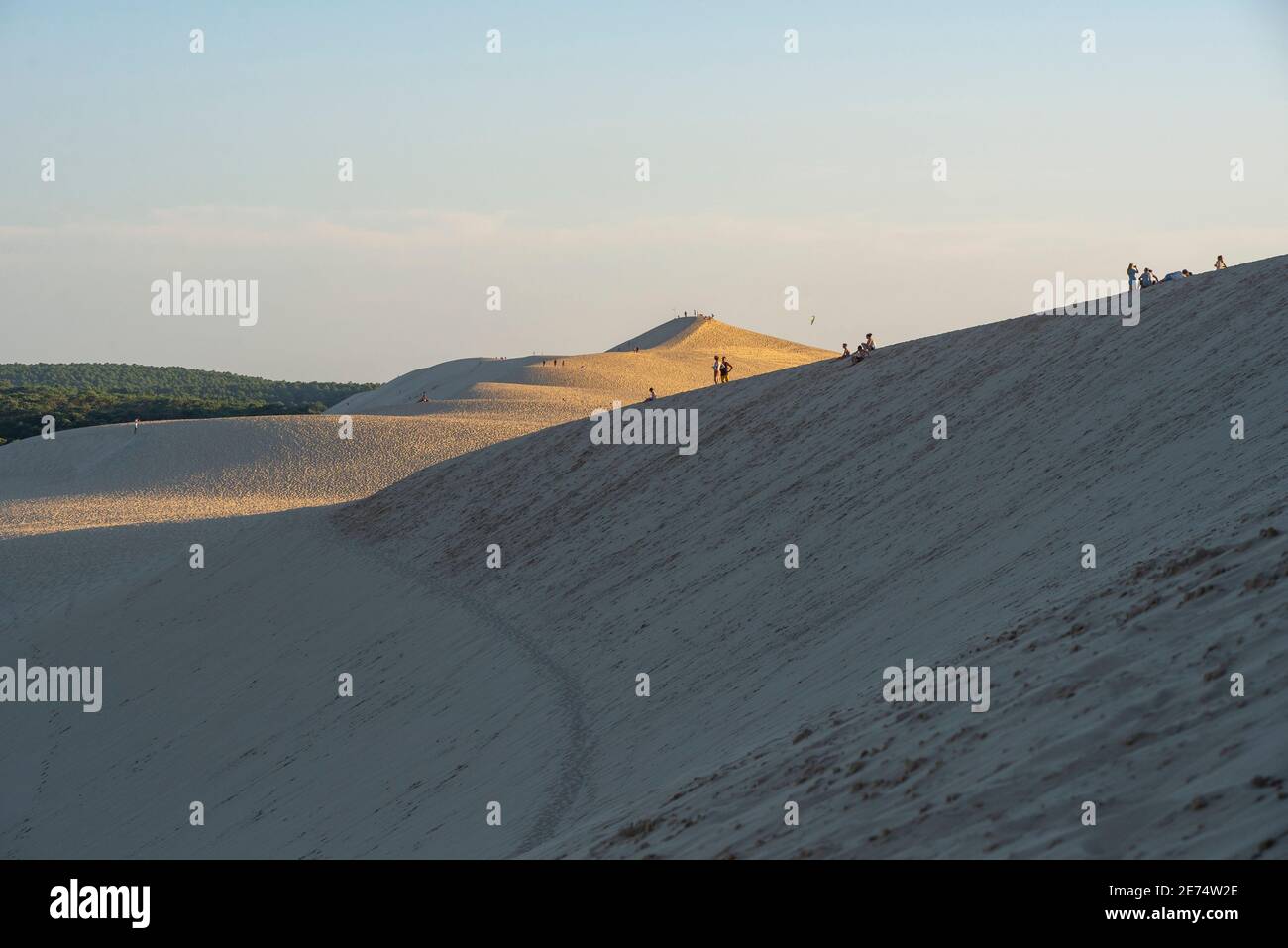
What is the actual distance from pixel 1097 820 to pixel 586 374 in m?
73.1

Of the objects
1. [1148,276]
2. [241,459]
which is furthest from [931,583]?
[241,459]

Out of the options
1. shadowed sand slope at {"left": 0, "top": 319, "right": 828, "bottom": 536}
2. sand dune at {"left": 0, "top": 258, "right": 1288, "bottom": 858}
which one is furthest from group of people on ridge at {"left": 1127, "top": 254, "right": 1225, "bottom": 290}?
shadowed sand slope at {"left": 0, "top": 319, "right": 828, "bottom": 536}

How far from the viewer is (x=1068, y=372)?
77.4 feet

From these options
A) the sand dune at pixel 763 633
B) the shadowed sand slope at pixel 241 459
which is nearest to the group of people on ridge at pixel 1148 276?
the sand dune at pixel 763 633

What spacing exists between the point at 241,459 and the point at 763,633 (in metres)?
40.3

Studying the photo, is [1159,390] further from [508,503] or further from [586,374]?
[586,374]

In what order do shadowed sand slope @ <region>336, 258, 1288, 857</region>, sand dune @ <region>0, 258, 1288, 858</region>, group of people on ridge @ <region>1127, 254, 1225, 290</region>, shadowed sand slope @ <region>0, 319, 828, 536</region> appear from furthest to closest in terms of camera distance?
shadowed sand slope @ <region>0, 319, 828, 536</region> < group of people on ridge @ <region>1127, 254, 1225, 290</region> < sand dune @ <region>0, 258, 1288, 858</region> < shadowed sand slope @ <region>336, 258, 1288, 857</region>

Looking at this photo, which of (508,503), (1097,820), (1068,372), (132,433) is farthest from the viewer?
(132,433)

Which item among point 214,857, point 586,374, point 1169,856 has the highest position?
point 586,374

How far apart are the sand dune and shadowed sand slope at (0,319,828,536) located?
27.9 ft

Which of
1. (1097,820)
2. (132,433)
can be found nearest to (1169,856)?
(1097,820)

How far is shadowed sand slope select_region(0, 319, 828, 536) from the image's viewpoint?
151 ft

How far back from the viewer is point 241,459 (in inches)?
2109

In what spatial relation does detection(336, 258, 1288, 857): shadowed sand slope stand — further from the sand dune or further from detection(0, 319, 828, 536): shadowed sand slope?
detection(0, 319, 828, 536): shadowed sand slope
